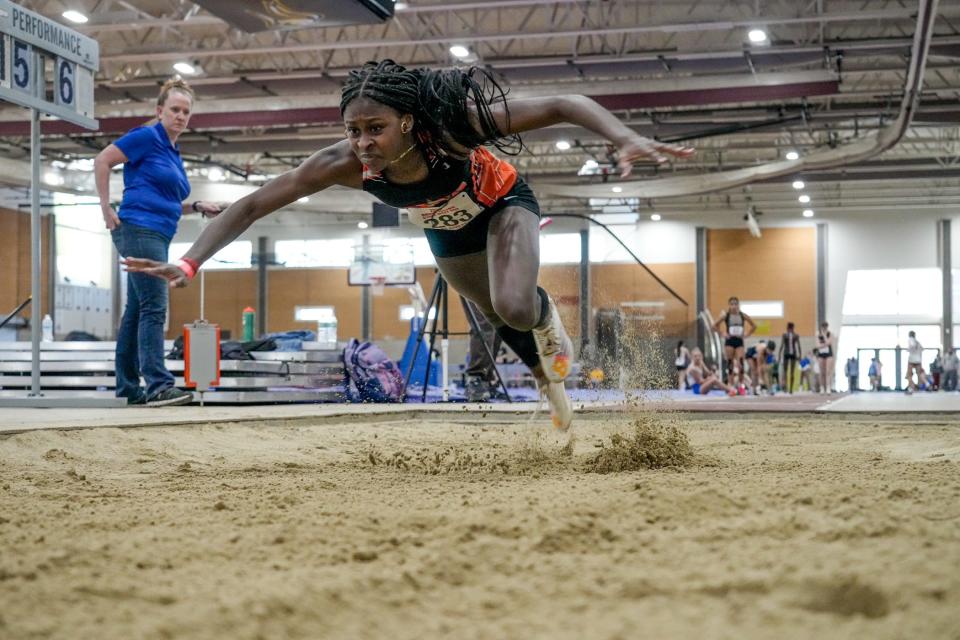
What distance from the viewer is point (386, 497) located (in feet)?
7.33

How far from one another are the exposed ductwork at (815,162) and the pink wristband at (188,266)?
29.8 feet

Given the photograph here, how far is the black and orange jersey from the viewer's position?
305 centimetres

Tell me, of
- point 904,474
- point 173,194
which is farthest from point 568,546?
point 173,194

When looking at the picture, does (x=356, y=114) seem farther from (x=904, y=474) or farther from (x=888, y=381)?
(x=888, y=381)

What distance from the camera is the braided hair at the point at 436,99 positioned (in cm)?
282

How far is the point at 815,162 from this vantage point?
1714cm

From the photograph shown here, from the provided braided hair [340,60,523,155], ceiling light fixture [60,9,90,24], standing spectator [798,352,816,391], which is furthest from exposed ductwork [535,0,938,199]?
ceiling light fixture [60,9,90,24]

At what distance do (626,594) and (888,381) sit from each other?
82.6 ft

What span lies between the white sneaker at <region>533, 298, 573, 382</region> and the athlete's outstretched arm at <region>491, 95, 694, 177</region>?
0.97 m

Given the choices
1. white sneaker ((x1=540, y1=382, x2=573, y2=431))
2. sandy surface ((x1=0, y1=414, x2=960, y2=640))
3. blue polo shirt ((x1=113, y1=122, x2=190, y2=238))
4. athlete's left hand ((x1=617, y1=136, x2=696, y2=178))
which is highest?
blue polo shirt ((x1=113, y1=122, x2=190, y2=238))

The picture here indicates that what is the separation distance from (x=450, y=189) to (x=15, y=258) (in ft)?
81.0

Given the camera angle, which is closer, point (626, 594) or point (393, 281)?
point (626, 594)

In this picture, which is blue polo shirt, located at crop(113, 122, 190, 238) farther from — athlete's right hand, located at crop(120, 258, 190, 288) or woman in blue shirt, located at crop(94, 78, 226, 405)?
athlete's right hand, located at crop(120, 258, 190, 288)

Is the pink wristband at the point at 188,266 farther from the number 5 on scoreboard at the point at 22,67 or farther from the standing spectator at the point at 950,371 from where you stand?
the standing spectator at the point at 950,371
